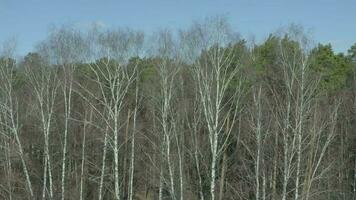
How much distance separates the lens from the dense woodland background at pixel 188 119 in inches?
1118

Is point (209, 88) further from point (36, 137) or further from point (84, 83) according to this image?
point (36, 137)

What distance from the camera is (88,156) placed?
35812mm

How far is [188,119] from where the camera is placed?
34.7 metres

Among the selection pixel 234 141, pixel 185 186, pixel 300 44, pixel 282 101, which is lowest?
pixel 185 186

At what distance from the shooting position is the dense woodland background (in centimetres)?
2841

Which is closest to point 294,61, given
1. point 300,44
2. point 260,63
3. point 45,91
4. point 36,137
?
point 300,44

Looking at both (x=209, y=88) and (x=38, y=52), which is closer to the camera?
(x=209, y=88)

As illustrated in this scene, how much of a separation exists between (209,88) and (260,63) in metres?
8.20

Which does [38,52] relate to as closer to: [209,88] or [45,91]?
[45,91]

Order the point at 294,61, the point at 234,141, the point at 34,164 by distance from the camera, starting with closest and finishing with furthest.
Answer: the point at 294,61 < the point at 234,141 < the point at 34,164

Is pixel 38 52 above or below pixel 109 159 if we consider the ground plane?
above

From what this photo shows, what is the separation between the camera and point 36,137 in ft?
122

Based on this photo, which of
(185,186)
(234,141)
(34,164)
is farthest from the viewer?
(34,164)

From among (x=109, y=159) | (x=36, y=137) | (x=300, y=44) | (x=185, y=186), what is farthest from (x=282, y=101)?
(x=36, y=137)
